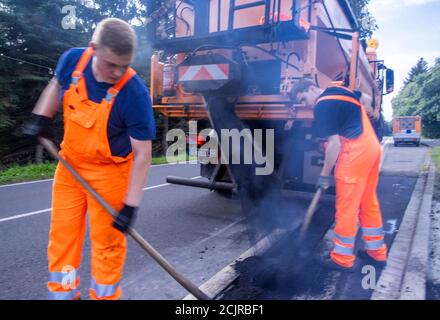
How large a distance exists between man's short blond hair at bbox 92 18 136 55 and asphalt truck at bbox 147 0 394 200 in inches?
77.7

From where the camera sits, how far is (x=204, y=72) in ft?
12.5

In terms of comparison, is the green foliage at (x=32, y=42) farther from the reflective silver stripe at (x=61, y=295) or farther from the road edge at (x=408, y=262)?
the reflective silver stripe at (x=61, y=295)

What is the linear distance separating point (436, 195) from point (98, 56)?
5.72 metres

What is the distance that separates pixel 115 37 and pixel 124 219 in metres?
0.95

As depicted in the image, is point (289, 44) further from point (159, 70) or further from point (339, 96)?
point (159, 70)

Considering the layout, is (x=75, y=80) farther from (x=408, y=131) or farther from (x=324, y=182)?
(x=408, y=131)

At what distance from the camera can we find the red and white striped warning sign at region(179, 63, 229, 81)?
3.67 metres

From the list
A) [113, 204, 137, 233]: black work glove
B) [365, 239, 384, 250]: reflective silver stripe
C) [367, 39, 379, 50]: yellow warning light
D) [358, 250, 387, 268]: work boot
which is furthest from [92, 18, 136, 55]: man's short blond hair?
[367, 39, 379, 50]: yellow warning light

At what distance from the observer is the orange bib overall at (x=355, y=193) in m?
2.85

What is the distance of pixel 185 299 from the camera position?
235 centimetres

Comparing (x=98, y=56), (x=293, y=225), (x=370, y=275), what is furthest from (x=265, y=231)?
(x=98, y=56)

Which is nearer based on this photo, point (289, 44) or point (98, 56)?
point (98, 56)

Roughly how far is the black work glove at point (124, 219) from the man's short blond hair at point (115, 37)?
83 centimetres

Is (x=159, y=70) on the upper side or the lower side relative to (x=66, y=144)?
upper
